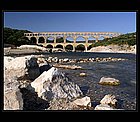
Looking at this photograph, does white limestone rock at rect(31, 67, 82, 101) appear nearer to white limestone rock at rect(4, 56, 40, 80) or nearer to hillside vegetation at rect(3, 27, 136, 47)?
white limestone rock at rect(4, 56, 40, 80)

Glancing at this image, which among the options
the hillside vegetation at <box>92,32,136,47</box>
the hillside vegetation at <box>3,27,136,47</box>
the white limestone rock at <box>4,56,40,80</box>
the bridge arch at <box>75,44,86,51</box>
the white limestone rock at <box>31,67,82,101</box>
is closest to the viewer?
the white limestone rock at <box>31,67,82,101</box>

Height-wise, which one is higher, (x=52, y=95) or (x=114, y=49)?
(x=114, y=49)

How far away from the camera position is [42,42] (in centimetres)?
2534

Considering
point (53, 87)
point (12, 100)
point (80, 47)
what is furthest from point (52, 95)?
point (80, 47)

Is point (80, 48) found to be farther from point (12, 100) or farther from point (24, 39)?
point (12, 100)

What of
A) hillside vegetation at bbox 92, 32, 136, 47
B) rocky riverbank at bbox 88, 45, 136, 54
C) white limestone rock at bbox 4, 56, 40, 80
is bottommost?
white limestone rock at bbox 4, 56, 40, 80

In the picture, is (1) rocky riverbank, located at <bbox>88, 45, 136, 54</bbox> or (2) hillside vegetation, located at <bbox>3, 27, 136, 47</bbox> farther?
(1) rocky riverbank, located at <bbox>88, 45, 136, 54</bbox>

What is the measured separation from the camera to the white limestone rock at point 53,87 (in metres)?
3.11

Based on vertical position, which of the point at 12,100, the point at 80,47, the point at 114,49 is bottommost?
the point at 12,100

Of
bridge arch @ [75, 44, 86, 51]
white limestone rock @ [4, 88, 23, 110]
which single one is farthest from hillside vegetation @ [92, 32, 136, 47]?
white limestone rock @ [4, 88, 23, 110]

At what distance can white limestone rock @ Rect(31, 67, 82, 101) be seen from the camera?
311 cm

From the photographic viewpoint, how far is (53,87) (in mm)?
3262

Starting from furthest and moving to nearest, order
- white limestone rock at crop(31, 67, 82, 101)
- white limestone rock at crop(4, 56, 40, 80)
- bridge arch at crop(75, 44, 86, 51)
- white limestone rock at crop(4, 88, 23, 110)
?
bridge arch at crop(75, 44, 86, 51) < white limestone rock at crop(4, 56, 40, 80) < white limestone rock at crop(31, 67, 82, 101) < white limestone rock at crop(4, 88, 23, 110)

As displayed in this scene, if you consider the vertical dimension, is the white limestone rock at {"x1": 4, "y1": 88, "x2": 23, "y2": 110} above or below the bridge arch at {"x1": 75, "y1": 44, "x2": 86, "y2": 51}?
below
